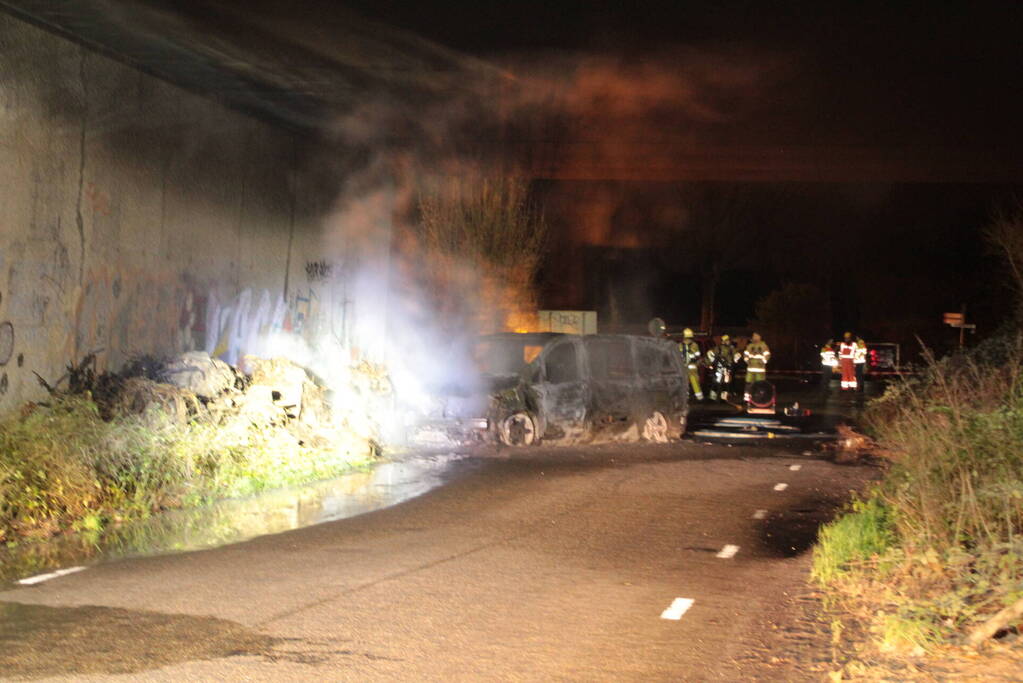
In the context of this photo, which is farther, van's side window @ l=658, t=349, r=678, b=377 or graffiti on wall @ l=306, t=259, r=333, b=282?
graffiti on wall @ l=306, t=259, r=333, b=282

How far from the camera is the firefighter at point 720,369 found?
28.9 metres

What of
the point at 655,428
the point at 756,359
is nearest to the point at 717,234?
the point at 756,359

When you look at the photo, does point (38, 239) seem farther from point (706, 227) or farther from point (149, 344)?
point (706, 227)

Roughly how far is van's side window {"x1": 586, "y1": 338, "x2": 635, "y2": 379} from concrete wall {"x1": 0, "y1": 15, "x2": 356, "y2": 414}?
4.99 meters

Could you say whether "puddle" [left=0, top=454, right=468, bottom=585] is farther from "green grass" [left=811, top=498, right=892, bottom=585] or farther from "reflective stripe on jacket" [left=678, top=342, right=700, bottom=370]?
"reflective stripe on jacket" [left=678, top=342, right=700, bottom=370]

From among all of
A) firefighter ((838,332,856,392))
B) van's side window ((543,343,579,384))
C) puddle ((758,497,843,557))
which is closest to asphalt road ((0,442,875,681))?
puddle ((758,497,843,557))

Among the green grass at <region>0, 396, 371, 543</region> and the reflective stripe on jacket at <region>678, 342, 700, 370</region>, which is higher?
the reflective stripe on jacket at <region>678, 342, 700, 370</region>

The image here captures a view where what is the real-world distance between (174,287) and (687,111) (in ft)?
23.7

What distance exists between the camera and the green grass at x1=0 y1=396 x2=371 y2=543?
993 centimetres

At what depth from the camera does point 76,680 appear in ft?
18.2

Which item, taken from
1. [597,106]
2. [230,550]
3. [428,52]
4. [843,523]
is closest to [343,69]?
[428,52]

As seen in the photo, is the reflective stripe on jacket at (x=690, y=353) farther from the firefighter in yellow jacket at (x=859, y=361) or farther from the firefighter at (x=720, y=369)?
the firefighter in yellow jacket at (x=859, y=361)

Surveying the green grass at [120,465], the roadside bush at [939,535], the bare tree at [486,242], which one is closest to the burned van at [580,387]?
the green grass at [120,465]

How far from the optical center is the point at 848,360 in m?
31.9
